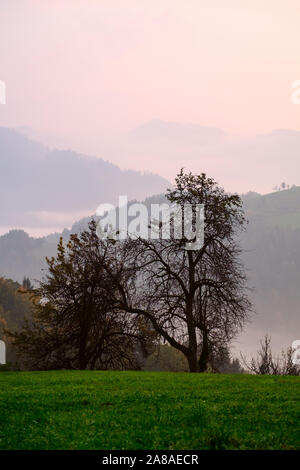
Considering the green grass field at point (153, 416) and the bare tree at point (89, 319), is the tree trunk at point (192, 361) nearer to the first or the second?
the bare tree at point (89, 319)

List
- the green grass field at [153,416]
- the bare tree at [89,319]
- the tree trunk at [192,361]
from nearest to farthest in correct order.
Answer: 1. the green grass field at [153,416]
2. the tree trunk at [192,361]
3. the bare tree at [89,319]

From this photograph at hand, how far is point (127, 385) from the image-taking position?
2131 centimetres

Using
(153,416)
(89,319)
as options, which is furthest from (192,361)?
(153,416)

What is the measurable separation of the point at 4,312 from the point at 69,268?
110936 millimetres

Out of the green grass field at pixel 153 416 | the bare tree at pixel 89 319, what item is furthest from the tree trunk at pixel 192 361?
the green grass field at pixel 153 416

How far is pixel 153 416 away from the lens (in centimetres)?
1412

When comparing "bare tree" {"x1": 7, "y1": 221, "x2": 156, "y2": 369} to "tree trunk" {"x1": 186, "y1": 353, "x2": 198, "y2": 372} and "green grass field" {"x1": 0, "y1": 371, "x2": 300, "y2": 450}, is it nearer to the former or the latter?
"tree trunk" {"x1": 186, "y1": 353, "x2": 198, "y2": 372}

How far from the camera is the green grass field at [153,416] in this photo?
38.7ft

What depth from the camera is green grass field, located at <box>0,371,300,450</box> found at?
1179 cm

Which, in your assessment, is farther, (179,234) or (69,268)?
(69,268)

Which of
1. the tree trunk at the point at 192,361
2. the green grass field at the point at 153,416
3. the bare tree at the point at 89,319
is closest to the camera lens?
the green grass field at the point at 153,416

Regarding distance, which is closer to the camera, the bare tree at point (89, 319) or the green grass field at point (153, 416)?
the green grass field at point (153, 416)

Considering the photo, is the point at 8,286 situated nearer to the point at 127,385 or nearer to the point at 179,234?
the point at 179,234

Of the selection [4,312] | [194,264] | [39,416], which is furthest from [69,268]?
[4,312]
